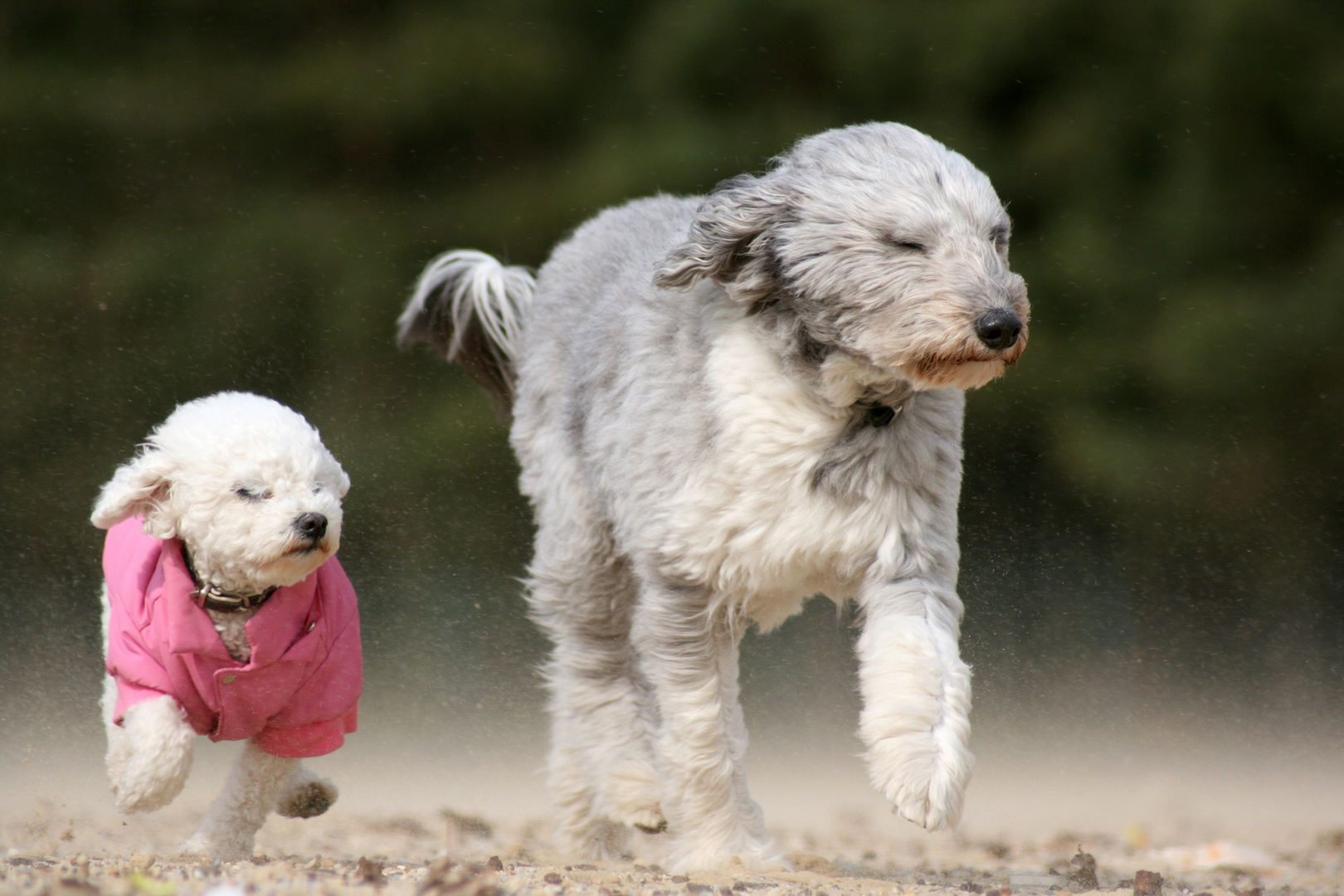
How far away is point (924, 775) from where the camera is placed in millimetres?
3383

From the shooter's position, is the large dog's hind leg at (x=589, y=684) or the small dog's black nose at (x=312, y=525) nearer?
the small dog's black nose at (x=312, y=525)

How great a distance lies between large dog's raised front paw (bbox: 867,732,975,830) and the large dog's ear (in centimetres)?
121

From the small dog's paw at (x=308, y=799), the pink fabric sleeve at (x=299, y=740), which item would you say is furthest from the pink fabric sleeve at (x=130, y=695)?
the small dog's paw at (x=308, y=799)

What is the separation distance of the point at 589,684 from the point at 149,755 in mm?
1479

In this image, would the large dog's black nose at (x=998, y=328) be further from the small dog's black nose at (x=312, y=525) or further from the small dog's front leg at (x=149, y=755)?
the small dog's front leg at (x=149, y=755)

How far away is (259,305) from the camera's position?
805 centimetres

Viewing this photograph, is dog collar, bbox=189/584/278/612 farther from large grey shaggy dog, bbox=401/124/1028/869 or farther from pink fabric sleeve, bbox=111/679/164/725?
large grey shaggy dog, bbox=401/124/1028/869

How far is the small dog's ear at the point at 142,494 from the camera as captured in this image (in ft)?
12.9

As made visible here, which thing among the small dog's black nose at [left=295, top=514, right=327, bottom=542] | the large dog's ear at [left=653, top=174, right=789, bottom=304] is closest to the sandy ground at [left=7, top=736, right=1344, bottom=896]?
the small dog's black nose at [left=295, top=514, right=327, bottom=542]

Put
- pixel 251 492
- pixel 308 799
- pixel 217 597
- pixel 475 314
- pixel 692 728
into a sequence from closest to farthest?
pixel 251 492 < pixel 217 597 < pixel 692 728 < pixel 308 799 < pixel 475 314

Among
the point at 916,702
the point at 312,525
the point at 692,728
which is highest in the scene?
the point at 312,525

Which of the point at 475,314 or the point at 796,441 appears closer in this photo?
the point at 796,441

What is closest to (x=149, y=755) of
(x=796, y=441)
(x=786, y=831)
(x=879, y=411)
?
(x=796, y=441)

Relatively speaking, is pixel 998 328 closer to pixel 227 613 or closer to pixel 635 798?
pixel 635 798
